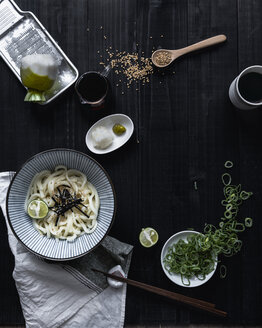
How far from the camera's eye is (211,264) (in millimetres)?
2492

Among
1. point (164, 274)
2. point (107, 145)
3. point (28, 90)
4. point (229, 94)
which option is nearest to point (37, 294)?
point (164, 274)

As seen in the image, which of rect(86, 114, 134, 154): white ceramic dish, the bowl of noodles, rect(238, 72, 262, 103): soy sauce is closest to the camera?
the bowl of noodles

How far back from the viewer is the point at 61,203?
241cm

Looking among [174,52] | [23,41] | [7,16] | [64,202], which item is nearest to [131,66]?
[174,52]

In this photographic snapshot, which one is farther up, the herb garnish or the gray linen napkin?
the herb garnish

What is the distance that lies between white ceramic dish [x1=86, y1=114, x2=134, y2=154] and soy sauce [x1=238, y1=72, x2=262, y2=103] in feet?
2.34

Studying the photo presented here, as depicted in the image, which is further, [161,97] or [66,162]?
[161,97]

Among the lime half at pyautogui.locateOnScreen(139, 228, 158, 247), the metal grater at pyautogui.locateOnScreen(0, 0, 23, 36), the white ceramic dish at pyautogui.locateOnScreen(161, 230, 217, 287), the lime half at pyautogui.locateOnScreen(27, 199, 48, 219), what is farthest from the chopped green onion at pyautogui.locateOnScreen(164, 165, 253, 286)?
the metal grater at pyautogui.locateOnScreen(0, 0, 23, 36)

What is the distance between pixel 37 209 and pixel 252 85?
147 centimetres

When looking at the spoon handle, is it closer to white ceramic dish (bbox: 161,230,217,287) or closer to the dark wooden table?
the dark wooden table

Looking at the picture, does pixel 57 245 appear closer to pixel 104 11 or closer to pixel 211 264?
pixel 211 264

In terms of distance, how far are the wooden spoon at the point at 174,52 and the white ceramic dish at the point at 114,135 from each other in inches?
16.0

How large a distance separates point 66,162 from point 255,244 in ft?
4.24

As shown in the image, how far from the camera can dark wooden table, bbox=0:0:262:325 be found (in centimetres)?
258
